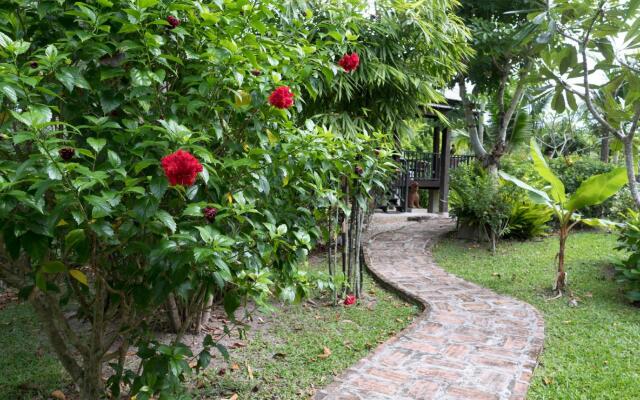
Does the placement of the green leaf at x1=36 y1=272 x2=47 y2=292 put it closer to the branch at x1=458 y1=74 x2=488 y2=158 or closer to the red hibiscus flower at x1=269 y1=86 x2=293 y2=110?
the red hibiscus flower at x1=269 y1=86 x2=293 y2=110

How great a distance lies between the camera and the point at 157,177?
2.01 meters

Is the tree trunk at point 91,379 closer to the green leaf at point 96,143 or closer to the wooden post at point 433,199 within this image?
the green leaf at point 96,143

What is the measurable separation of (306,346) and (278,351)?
0.25 metres

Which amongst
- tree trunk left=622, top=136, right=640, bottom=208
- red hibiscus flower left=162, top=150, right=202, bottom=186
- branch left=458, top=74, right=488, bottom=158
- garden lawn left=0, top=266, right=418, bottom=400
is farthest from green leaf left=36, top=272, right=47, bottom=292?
branch left=458, top=74, right=488, bottom=158

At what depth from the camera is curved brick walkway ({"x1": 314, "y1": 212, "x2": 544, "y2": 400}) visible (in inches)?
131

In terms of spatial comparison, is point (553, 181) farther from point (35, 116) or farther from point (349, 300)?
point (35, 116)

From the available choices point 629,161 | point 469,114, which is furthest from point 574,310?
point 469,114

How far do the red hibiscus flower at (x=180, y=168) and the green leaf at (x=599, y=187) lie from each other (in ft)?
17.1

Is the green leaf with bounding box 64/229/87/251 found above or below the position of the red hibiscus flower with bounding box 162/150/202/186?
below

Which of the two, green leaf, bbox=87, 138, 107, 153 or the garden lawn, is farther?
the garden lawn

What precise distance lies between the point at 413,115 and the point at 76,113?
445 centimetres

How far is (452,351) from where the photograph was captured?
13.3 feet

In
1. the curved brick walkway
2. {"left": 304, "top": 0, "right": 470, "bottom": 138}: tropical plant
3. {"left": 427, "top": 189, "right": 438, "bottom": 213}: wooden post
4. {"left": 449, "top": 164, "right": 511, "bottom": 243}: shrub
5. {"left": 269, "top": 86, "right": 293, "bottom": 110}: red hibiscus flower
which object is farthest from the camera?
{"left": 427, "top": 189, "right": 438, "bottom": 213}: wooden post

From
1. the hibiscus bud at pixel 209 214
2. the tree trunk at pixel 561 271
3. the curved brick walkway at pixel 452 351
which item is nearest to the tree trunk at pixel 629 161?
the tree trunk at pixel 561 271
